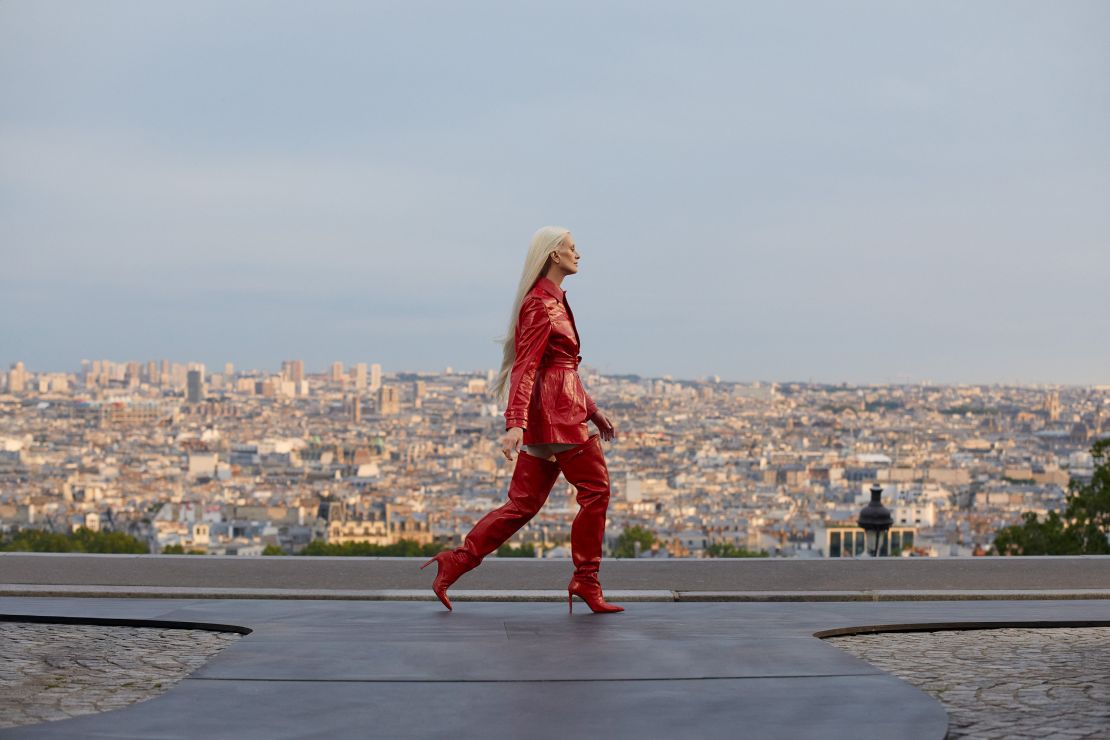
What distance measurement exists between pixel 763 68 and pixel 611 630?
11163 centimetres

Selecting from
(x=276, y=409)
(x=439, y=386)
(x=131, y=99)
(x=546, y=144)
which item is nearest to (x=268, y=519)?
(x=439, y=386)

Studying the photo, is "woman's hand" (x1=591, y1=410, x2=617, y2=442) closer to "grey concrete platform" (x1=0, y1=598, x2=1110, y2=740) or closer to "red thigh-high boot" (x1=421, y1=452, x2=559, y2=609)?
"red thigh-high boot" (x1=421, y1=452, x2=559, y2=609)

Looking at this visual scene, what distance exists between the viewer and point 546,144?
109 metres

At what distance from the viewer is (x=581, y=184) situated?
338ft

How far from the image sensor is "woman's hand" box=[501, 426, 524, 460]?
682 centimetres

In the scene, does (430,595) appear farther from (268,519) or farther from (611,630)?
(268,519)

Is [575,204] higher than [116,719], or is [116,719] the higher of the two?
[575,204]

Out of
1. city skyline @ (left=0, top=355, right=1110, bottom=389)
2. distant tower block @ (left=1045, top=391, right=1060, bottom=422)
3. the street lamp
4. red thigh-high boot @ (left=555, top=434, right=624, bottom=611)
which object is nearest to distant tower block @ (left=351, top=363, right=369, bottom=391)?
city skyline @ (left=0, top=355, right=1110, bottom=389)

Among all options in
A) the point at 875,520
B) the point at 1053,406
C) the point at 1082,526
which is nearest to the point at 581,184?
the point at 1053,406

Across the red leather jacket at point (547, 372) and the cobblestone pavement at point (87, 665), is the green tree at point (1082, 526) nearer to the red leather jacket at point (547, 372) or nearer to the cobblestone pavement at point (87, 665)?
the red leather jacket at point (547, 372)

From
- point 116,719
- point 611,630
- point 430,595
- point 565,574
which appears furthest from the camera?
point 565,574

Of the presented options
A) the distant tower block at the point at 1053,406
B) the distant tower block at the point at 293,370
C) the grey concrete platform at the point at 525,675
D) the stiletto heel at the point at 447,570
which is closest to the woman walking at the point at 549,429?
the stiletto heel at the point at 447,570

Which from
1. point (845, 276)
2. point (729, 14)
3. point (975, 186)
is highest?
point (729, 14)

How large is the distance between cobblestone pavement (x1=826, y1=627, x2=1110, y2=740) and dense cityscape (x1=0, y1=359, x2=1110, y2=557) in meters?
44.9
